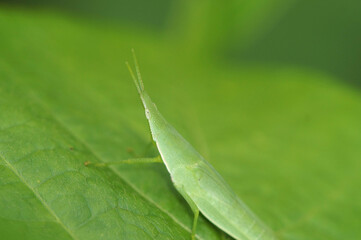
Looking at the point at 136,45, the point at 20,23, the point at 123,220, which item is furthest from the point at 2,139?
the point at 136,45

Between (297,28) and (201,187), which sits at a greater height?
(297,28)

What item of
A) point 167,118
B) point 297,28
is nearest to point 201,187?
point 167,118

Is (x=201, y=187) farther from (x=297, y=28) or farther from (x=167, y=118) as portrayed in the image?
(x=297, y=28)

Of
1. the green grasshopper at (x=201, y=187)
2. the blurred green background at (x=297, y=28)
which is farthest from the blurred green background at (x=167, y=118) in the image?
the blurred green background at (x=297, y=28)

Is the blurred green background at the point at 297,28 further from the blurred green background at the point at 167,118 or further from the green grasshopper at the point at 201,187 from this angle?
the green grasshopper at the point at 201,187

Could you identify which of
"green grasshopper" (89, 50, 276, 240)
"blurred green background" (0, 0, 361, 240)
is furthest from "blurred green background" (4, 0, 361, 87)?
"green grasshopper" (89, 50, 276, 240)

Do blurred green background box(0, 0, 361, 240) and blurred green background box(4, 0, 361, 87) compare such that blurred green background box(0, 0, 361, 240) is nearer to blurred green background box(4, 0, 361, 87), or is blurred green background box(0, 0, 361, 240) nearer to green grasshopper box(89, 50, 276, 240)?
green grasshopper box(89, 50, 276, 240)
